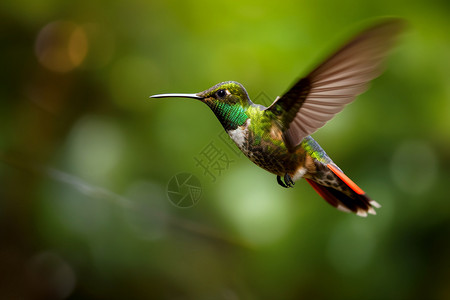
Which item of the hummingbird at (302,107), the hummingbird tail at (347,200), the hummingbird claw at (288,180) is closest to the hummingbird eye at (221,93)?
the hummingbird at (302,107)

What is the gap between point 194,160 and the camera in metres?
2.12

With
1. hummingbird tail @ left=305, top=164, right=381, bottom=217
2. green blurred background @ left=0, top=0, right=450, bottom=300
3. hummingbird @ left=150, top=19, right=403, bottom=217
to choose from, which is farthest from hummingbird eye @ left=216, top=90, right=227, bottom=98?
green blurred background @ left=0, top=0, right=450, bottom=300

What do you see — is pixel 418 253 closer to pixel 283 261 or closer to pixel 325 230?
pixel 325 230

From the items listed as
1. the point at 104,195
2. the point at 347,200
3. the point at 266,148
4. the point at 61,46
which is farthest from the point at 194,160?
the point at 266,148

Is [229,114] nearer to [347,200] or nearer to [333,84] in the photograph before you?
[333,84]

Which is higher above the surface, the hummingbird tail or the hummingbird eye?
the hummingbird eye

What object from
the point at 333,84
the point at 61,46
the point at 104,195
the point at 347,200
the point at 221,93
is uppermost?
the point at 333,84

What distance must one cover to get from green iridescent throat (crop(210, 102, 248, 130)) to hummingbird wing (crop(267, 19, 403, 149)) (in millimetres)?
64

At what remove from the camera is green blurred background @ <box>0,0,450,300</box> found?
6.62ft

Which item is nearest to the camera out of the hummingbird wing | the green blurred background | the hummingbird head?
the hummingbird wing

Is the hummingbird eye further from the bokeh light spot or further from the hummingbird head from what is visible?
the bokeh light spot

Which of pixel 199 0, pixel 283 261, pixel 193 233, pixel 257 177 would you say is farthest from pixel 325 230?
pixel 199 0

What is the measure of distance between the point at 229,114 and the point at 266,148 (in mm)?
93

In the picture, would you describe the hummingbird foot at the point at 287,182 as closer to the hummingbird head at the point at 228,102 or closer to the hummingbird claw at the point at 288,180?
the hummingbird claw at the point at 288,180
